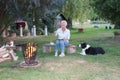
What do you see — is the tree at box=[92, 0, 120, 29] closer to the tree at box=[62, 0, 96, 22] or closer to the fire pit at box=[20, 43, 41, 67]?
the tree at box=[62, 0, 96, 22]

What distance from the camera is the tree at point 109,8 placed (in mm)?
17391

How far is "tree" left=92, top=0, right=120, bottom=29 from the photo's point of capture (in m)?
17.4

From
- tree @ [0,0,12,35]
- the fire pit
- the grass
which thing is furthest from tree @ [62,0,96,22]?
the fire pit

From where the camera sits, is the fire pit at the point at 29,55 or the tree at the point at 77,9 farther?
the tree at the point at 77,9

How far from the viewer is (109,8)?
18.1 m

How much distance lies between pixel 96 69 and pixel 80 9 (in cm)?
2338

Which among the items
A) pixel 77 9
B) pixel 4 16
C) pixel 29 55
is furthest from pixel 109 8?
pixel 77 9

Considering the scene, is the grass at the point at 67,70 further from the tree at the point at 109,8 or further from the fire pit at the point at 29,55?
the tree at the point at 109,8

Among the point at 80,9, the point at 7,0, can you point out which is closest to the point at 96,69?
the point at 7,0

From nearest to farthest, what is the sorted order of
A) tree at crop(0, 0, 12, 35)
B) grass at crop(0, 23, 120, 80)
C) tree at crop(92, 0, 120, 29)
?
grass at crop(0, 23, 120, 80) → tree at crop(0, 0, 12, 35) → tree at crop(92, 0, 120, 29)

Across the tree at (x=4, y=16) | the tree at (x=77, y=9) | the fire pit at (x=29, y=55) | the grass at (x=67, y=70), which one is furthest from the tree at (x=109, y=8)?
the fire pit at (x=29, y=55)

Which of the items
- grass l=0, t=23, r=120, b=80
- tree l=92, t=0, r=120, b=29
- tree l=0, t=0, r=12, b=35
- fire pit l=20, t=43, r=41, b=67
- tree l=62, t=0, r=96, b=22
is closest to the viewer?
grass l=0, t=23, r=120, b=80

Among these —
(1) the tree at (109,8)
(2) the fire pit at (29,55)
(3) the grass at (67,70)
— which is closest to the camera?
(3) the grass at (67,70)

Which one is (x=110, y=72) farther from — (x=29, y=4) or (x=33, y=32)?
(x=33, y=32)
